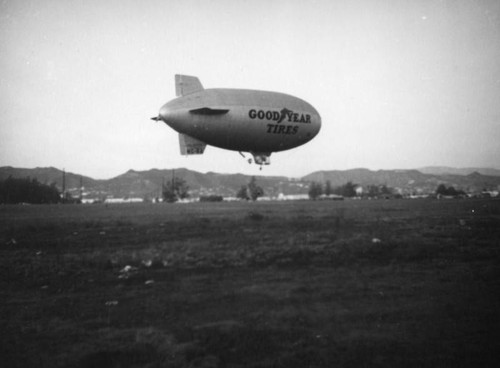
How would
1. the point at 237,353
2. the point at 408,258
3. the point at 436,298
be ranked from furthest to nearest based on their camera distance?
the point at 408,258 < the point at 436,298 < the point at 237,353

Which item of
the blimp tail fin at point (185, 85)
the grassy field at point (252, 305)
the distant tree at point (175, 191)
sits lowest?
the grassy field at point (252, 305)

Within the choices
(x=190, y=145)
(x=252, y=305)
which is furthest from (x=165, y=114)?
(x=252, y=305)

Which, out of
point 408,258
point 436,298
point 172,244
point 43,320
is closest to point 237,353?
point 43,320

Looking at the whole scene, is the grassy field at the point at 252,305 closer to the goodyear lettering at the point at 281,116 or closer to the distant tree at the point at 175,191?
the goodyear lettering at the point at 281,116

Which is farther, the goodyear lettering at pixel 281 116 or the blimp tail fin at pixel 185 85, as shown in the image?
the blimp tail fin at pixel 185 85

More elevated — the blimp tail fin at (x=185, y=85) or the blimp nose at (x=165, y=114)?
the blimp tail fin at (x=185, y=85)

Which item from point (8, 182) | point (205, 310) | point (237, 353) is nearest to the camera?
point (237, 353)

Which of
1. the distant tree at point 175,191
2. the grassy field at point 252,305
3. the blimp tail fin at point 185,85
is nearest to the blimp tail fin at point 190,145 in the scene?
the blimp tail fin at point 185,85

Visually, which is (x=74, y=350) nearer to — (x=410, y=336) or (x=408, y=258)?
(x=410, y=336)
